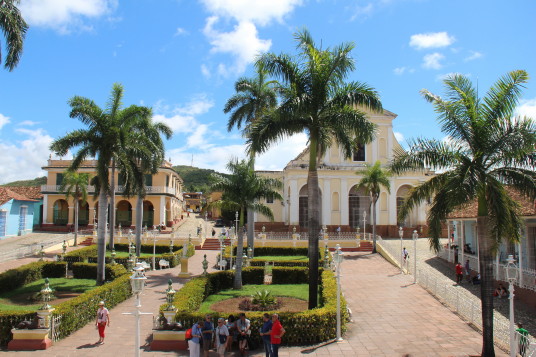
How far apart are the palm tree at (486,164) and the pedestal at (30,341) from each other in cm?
1029

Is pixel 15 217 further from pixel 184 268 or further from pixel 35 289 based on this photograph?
pixel 184 268

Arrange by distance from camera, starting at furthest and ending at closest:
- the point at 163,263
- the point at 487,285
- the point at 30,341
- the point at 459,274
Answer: the point at 163,263 → the point at 459,274 → the point at 30,341 → the point at 487,285

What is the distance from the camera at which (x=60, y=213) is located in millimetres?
46125

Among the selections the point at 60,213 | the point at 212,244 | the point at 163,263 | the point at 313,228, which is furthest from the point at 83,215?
the point at 313,228

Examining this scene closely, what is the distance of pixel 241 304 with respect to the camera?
48.8 feet

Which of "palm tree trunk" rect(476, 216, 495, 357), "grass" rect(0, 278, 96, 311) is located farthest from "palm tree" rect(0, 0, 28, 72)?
"palm tree trunk" rect(476, 216, 495, 357)

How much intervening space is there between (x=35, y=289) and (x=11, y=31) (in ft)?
35.4

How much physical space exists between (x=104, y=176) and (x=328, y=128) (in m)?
10.4

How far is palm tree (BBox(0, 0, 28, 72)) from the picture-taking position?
1551cm

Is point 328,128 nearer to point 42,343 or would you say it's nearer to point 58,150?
point 42,343

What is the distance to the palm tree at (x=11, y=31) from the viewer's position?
15.5 meters

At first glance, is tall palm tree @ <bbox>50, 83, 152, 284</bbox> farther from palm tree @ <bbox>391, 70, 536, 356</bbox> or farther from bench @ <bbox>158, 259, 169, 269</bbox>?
palm tree @ <bbox>391, 70, 536, 356</bbox>

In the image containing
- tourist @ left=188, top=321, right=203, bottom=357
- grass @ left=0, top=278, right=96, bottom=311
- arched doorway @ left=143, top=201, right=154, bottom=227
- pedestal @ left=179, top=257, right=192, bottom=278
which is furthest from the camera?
arched doorway @ left=143, top=201, right=154, bottom=227

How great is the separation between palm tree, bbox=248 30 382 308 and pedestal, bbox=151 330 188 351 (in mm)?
4402
